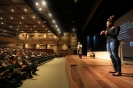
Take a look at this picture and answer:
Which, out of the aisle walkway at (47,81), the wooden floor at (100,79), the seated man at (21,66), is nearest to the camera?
the wooden floor at (100,79)

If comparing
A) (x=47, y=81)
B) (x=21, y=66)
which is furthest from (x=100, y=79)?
(x=21, y=66)

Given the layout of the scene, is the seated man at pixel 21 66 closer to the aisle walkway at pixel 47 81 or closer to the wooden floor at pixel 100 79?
the aisle walkway at pixel 47 81

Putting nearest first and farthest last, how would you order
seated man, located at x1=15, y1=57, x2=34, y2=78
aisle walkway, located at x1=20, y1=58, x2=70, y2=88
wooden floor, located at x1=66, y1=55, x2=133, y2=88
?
Result: wooden floor, located at x1=66, y1=55, x2=133, y2=88, aisle walkway, located at x1=20, y1=58, x2=70, y2=88, seated man, located at x1=15, y1=57, x2=34, y2=78

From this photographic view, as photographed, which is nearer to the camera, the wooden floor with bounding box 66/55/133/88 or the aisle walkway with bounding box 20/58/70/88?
the wooden floor with bounding box 66/55/133/88

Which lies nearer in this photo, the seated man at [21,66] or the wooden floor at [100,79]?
the wooden floor at [100,79]

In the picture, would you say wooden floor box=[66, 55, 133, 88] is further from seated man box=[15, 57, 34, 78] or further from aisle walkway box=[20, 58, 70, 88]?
seated man box=[15, 57, 34, 78]

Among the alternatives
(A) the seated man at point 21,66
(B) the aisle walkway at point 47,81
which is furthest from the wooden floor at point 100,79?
(A) the seated man at point 21,66

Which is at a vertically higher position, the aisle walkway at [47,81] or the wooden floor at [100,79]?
the wooden floor at [100,79]

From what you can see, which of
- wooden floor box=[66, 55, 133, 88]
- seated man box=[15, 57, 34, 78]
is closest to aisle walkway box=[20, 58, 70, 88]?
seated man box=[15, 57, 34, 78]

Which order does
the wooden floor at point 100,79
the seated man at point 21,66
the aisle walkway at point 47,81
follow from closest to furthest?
1. the wooden floor at point 100,79
2. the aisle walkway at point 47,81
3. the seated man at point 21,66

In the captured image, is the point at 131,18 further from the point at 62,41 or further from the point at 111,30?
the point at 62,41

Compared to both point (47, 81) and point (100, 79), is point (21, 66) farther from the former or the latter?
point (100, 79)

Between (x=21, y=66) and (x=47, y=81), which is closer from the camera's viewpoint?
(x=47, y=81)

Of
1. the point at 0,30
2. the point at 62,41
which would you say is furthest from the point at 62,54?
the point at 0,30
